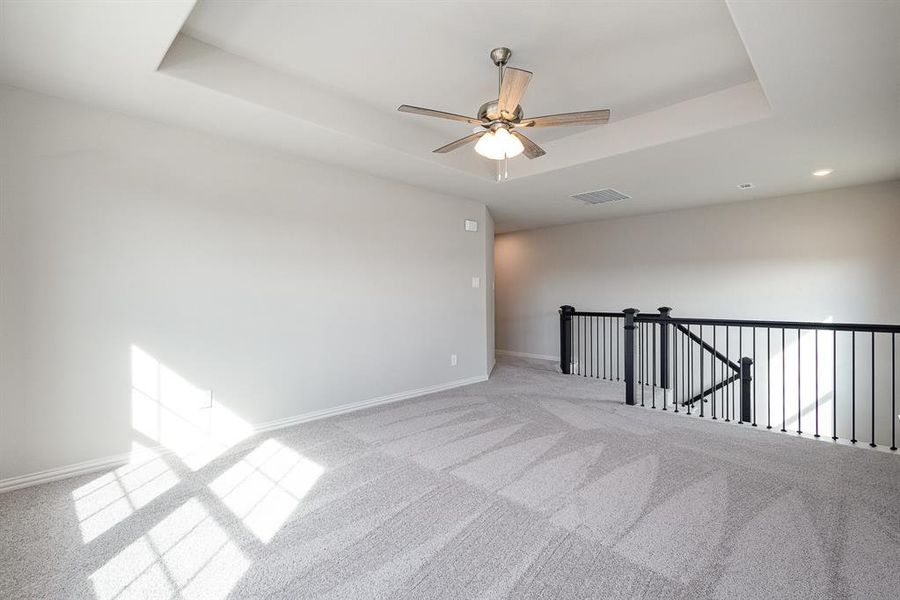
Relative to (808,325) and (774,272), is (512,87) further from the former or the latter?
(774,272)

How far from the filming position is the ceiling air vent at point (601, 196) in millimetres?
4711

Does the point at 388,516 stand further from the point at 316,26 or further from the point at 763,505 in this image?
the point at 316,26

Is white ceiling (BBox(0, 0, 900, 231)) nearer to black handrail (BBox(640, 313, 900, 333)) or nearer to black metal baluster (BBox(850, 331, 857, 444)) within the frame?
black handrail (BBox(640, 313, 900, 333))

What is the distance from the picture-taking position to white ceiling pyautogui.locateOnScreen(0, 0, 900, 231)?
1953 millimetres

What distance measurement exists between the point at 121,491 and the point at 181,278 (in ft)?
4.69

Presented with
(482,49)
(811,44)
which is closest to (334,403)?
(482,49)

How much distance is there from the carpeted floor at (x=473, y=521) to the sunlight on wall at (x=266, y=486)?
0.01 meters

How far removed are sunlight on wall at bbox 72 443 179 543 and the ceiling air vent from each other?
478cm

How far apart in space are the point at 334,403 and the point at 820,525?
3464mm

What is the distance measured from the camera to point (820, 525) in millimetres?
1930

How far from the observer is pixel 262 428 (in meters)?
3.32

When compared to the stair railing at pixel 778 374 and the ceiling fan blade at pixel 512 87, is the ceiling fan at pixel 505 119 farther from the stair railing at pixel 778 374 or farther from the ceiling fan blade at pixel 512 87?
the stair railing at pixel 778 374

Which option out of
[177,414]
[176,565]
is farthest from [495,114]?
[177,414]

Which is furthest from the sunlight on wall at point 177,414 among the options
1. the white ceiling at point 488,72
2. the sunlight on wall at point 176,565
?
the white ceiling at point 488,72
